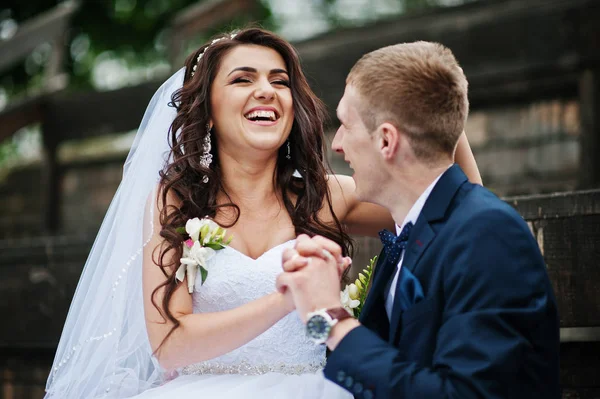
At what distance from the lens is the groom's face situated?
2188 millimetres

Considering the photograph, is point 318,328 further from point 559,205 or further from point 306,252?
point 559,205

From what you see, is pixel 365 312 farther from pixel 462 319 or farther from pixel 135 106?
pixel 135 106

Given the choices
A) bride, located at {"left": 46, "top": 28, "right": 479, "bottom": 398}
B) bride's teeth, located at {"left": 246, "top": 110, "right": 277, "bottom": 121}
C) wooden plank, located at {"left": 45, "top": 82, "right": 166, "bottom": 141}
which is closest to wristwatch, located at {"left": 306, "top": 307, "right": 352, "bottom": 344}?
bride, located at {"left": 46, "top": 28, "right": 479, "bottom": 398}

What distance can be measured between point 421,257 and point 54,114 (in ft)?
22.7

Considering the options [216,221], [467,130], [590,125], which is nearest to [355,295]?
[216,221]

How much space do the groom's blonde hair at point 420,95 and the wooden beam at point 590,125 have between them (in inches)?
141

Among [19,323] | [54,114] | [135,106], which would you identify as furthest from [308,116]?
[54,114]

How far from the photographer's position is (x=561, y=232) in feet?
9.81

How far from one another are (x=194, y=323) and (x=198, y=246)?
0.32 meters

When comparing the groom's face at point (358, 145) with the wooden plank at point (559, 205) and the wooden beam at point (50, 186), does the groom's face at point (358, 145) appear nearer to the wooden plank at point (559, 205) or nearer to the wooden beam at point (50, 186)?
the wooden plank at point (559, 205)

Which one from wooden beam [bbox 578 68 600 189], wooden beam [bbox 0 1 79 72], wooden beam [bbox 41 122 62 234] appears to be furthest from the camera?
wooden beam [bbox 41 122 62 234]

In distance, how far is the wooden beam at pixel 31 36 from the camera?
782 cm

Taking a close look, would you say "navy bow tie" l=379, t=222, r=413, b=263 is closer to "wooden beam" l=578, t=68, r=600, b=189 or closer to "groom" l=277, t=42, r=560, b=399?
"groom" l=277, t=42, r=560, b=399

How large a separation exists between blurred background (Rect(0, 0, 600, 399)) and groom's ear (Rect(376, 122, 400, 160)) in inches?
45.9
